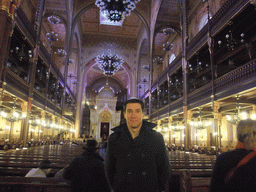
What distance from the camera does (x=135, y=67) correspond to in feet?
107

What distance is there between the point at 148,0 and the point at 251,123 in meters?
27.1

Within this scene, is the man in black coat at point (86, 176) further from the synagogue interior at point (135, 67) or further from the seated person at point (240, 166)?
the seated person at point (240, 166)

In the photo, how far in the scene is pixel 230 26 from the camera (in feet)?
35.2

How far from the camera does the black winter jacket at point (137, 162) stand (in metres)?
1.46

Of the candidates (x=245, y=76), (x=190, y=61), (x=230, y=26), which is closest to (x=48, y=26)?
(x=190, y=61)

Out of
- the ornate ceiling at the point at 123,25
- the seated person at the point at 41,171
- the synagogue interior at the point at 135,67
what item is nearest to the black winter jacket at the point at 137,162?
the synagogue interior at the point at 135,67

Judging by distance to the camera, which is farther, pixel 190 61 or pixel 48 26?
pixel 48 26

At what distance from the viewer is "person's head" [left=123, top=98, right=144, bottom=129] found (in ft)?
5.35

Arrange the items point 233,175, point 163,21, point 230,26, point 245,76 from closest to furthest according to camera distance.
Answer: point 233,175 → point 245,76 → point 230,26 → point 163,21

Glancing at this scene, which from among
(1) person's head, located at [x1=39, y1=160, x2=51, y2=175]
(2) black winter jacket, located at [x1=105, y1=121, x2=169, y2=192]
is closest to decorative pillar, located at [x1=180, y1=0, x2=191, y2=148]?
(1) person's head, located at [x1=39, y1=160, x2=51, y2=175]

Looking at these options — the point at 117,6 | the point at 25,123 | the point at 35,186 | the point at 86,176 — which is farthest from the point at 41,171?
the point at 117,6

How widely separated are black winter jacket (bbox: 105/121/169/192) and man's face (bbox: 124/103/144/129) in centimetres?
6

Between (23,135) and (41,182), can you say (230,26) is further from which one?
(23,135)

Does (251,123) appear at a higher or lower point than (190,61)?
lower
